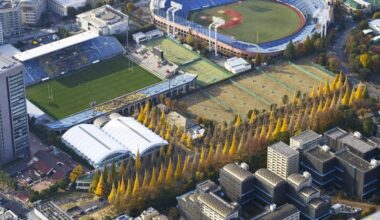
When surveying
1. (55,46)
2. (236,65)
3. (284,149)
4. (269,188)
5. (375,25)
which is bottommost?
(269,188)

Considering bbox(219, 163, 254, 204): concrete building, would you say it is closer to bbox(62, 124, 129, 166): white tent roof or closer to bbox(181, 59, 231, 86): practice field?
bbox(62, 124, 129, 166): white tent roof

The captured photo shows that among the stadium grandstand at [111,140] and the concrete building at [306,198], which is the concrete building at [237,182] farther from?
the stadium grandstand at [111,140]

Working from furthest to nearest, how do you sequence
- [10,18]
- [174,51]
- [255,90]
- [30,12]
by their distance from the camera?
[30,12] < [10,18] < [174,51] < [255,90]

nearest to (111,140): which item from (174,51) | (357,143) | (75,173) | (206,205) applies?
(75,173)

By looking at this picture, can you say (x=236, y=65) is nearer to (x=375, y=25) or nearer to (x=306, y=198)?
(x=375, y=25)

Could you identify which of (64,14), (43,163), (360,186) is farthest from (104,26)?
(360,186)
